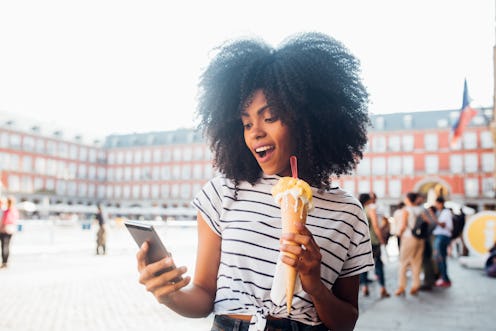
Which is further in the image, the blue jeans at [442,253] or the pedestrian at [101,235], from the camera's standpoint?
the pedestrian at [101,235]

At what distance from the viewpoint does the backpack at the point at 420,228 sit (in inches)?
301

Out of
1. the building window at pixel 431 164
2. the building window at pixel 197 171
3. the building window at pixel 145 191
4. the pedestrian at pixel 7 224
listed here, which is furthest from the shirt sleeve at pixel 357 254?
the building window at pixel 145 191

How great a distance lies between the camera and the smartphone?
4.35 feet

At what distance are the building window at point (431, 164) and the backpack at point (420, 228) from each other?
4750cm

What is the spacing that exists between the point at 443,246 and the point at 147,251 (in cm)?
856

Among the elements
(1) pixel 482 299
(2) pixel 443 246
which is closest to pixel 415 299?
(1) pixel 482 299

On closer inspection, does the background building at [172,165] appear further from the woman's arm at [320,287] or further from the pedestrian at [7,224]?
the woman's arm at [320,287]

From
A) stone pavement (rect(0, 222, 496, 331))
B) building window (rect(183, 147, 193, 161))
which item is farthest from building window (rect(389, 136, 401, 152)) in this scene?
stone pavement (rect(0, 222, 496, 331))

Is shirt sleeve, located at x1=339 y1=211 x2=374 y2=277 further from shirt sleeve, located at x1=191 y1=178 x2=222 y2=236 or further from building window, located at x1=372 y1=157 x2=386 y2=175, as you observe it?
building window, located at x1=372 y1=157 x2=386 y2=175

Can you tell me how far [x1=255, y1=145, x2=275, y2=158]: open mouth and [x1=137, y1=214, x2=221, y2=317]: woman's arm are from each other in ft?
0.94

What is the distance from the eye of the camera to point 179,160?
68.4 metres

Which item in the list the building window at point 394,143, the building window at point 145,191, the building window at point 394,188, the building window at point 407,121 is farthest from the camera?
the building window at point 145,191

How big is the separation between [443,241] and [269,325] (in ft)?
27.5

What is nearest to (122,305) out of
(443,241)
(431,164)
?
(443,241)
